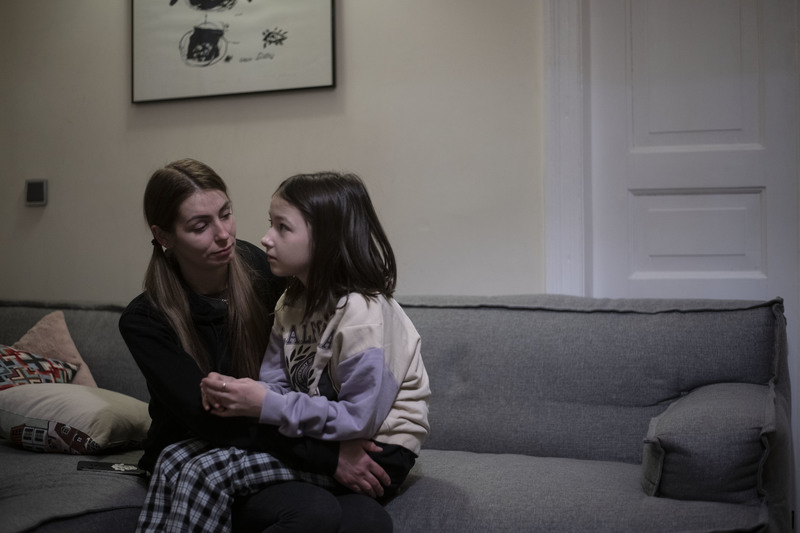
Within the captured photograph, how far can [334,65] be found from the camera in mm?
2910

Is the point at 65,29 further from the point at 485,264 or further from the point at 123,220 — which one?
the point at 485,264

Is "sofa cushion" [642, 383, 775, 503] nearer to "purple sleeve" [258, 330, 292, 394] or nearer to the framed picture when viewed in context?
"purple sleeve" [258, 330, 292, 394]

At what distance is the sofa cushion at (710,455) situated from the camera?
1643mm

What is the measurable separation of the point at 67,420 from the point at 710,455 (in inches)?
62.9

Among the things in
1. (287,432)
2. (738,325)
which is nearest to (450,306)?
(738,325)

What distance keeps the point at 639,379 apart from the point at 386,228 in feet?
3.58

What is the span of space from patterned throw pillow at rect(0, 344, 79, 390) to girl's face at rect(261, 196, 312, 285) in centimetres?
112

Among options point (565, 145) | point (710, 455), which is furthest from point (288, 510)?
point (565, 145)

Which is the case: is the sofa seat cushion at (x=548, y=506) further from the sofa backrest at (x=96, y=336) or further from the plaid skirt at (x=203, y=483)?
the sofa backrest at (x=96, y=336)

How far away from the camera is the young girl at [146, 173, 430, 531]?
1559mm

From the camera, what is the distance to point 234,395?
5.10 feet

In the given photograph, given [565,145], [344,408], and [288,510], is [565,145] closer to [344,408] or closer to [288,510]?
[344,408]

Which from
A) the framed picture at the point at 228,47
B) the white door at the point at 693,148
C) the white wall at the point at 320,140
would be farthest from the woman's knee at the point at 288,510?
the framed picture at the point at 228,47

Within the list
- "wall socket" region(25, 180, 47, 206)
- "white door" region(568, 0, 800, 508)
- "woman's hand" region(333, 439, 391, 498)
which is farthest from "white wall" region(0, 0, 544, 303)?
"woman's hand" region(333, 439, 391, 498)
